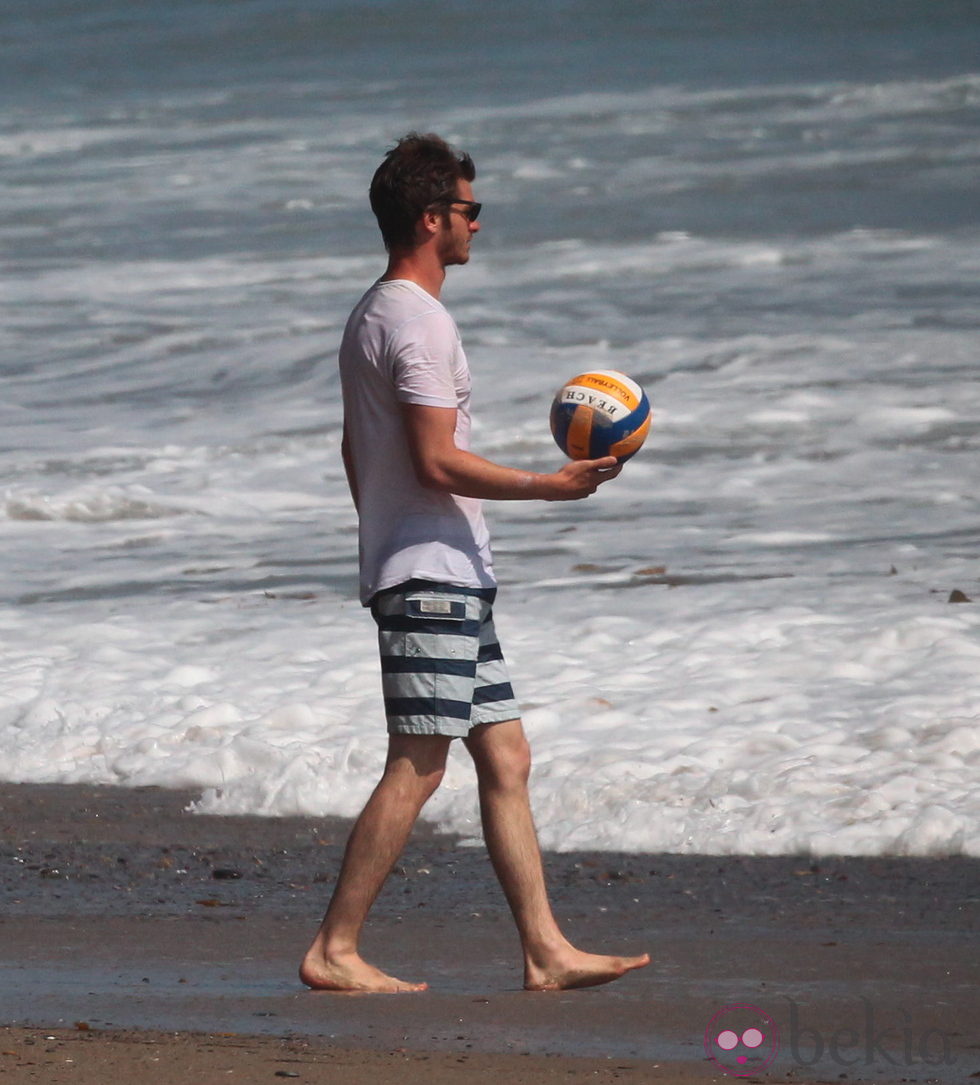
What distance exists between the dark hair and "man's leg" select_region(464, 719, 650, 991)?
3.83 ft

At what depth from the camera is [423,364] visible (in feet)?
14.2

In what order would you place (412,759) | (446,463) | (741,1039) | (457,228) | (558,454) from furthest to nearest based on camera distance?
1. (558,454)
2. (457,228)
3. (412,759)
4. (446,463)
5. (741,1039)

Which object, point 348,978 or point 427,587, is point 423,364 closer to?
point 427,587

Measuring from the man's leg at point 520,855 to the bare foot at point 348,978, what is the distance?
0.27m

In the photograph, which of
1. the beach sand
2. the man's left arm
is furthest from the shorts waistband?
the beach sand

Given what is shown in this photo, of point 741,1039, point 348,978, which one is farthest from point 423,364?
point 741,1039

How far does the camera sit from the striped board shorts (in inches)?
171

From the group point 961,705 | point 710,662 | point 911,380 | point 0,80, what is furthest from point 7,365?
point 0,80

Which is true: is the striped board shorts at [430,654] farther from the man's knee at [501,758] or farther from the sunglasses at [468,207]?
the sunglasses at [468,207]

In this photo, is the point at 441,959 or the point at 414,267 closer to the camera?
the point at 414,267

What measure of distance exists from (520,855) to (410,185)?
1556 mm

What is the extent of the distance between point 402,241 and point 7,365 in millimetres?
14858

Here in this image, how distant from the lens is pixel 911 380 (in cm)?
1585

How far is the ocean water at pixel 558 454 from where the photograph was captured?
6871 mm
